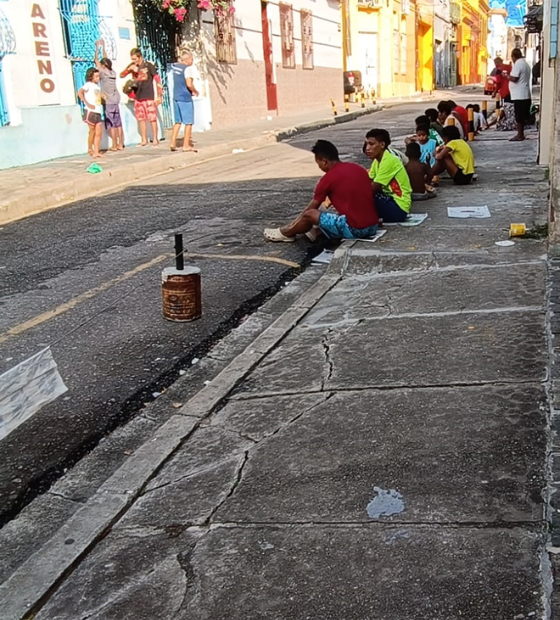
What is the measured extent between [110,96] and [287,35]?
553 inches

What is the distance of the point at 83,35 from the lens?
1523 centimetres

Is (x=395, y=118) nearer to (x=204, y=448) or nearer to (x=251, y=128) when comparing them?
(x=251, y=128)

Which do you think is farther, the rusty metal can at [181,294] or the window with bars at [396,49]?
the window with bars at [396,49]

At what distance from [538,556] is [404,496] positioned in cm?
58

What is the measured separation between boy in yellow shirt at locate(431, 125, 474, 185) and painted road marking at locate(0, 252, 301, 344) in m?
3.73

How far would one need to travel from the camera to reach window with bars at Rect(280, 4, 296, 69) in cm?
2708

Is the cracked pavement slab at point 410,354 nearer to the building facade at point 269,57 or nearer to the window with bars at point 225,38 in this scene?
the building facade at point 269,57

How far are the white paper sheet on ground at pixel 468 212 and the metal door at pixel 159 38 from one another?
11749 mm

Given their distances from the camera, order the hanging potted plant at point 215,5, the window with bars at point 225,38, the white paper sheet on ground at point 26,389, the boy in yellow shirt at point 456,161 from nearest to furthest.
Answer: the white paper sheet on ground at point 26,389 < the boy in yellow shirt at point 456,161 < the hanging potted plant at point 215,5 < the window with bars at point 225,38

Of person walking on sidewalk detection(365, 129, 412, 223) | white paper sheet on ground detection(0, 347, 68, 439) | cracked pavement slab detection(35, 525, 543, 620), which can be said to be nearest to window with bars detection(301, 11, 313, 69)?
person walking on sidewalk detection(365, 129, 412, 223)

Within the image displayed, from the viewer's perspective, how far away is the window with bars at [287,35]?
1066 inches

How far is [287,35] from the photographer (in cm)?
2755

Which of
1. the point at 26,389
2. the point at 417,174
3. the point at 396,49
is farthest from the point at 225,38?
the point at 396,49

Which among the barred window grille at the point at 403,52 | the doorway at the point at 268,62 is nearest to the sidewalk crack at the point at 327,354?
the doorway at the point at 268,62
